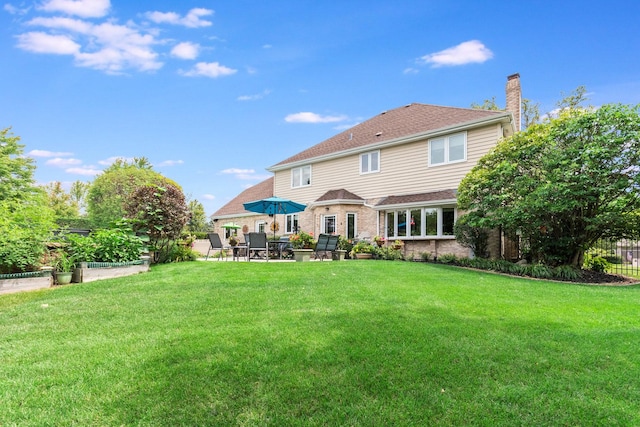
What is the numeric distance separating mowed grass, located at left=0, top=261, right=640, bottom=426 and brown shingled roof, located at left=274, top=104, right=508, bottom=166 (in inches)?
441

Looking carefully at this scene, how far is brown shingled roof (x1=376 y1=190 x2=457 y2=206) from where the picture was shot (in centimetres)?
1436

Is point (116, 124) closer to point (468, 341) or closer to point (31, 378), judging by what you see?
point (31, 378)

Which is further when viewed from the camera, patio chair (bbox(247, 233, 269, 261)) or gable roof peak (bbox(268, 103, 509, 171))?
gable roof peak (bbox(268, 103, 509, 171))

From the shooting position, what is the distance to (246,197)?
25.7 metres

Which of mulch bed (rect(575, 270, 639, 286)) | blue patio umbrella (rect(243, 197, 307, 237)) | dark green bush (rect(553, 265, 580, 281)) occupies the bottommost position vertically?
mulch bed (rect(575, 270, 639, 286))

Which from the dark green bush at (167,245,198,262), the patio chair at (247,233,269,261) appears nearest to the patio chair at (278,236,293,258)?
the patio chair at (247,233,269,261)

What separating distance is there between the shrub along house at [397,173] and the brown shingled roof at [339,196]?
0.07 ft

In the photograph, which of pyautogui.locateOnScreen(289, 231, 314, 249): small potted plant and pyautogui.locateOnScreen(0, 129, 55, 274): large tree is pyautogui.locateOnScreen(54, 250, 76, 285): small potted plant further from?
pyautogui.locateOnScreen(289, 231, 314, 249): small potted plant

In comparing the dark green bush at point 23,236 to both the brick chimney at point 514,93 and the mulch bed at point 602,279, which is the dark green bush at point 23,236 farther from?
the brick chimney at point 514,93

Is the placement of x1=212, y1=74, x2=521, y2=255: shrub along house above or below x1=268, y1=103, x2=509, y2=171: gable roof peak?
below

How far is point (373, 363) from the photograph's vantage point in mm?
3170

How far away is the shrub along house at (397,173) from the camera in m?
14.5

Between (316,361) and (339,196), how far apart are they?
14.8 m

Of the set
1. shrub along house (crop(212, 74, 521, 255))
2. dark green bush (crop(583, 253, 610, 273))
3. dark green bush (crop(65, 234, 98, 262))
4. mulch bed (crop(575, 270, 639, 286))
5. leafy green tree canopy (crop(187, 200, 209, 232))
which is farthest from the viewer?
leafy green tree canopy (crop(187, 200, 209, 232))
